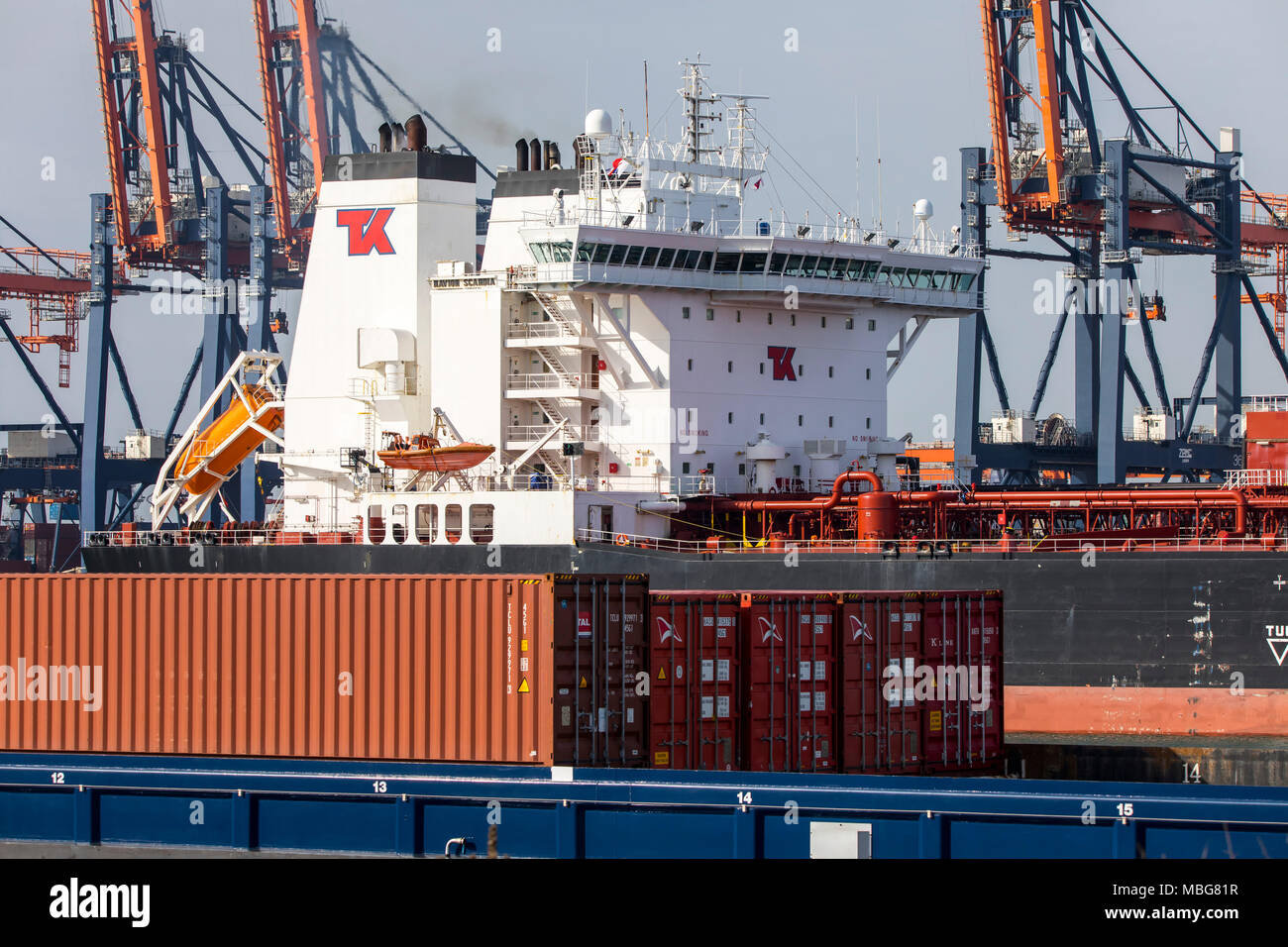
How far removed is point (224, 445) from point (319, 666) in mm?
22144

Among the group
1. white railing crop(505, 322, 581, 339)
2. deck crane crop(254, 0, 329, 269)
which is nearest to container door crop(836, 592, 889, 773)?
white railing crop(505, 322, 581, 339)

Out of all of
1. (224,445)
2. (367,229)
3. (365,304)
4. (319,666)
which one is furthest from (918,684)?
(224,445)

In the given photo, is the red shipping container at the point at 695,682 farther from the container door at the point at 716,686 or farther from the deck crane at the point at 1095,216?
the deck crane at the point at 1095,216

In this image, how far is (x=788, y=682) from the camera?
76.3ft

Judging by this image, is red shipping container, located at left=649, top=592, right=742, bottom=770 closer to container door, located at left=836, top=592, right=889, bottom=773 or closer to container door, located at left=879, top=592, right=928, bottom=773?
container door, located at left=836, top=592, right=889, bottom=773

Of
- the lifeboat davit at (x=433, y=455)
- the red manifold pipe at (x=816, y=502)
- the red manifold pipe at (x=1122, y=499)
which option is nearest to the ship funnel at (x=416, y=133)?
the lifeboat davit at (x=433, y=455)

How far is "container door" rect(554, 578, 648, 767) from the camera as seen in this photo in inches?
842

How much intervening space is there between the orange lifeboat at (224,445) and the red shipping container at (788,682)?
24.0 meters

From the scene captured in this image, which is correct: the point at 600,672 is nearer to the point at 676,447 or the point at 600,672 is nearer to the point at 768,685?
the point at 768,685

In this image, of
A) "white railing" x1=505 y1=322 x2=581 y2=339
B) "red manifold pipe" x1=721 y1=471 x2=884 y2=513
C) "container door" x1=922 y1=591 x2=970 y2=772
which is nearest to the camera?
"container door" x1=922 y1=591 x2=970 y2=772

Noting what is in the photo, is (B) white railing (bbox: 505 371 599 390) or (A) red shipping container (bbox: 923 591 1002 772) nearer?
(A) red shipping container (bbox: 923 591 1002 772)

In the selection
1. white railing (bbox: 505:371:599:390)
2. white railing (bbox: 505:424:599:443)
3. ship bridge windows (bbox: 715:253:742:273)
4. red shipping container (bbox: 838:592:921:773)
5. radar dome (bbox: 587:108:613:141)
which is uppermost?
radar dome (bbox: 587:108:613:141)

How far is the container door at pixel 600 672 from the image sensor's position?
2139 centimetres

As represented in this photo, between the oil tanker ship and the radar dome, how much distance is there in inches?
4.1
